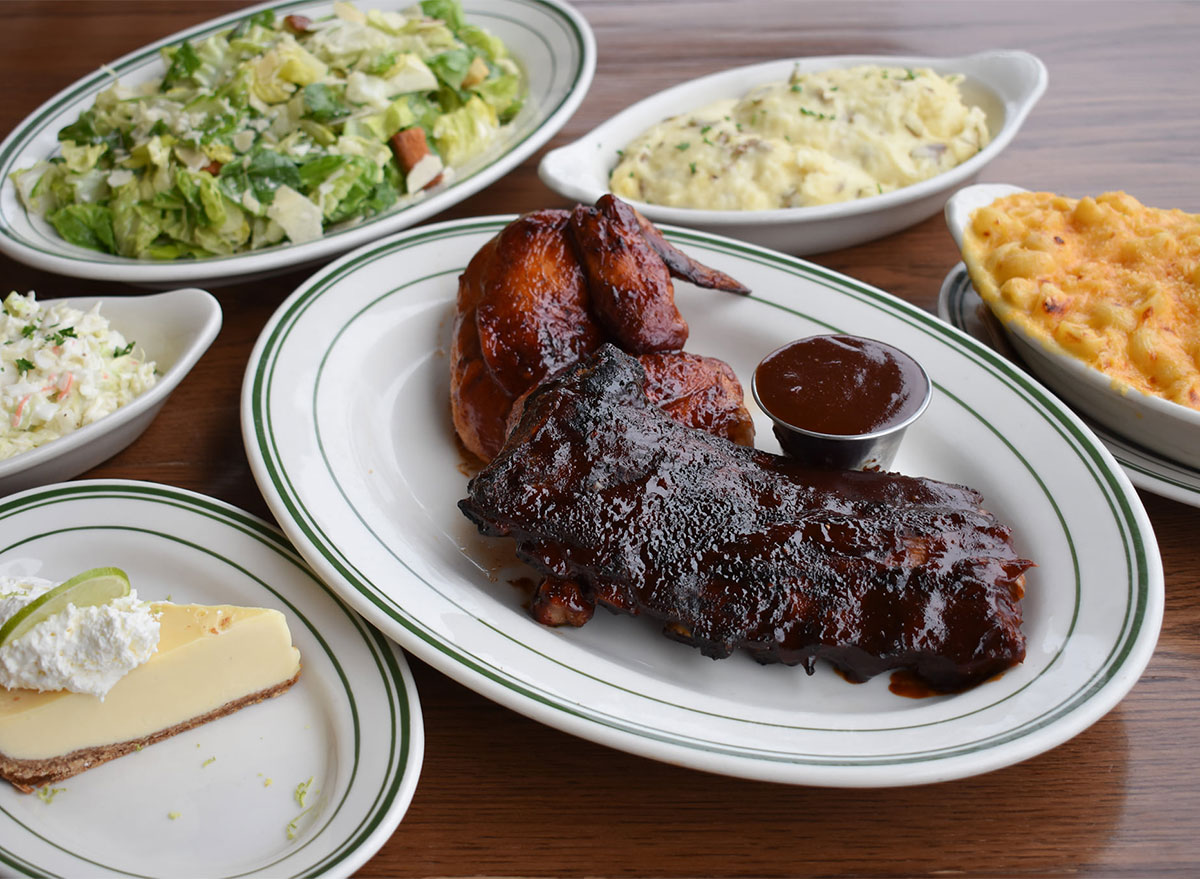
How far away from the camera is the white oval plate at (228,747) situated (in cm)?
190

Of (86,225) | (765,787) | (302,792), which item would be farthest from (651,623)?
(86,225)

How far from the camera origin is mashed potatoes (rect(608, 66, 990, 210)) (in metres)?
3.59

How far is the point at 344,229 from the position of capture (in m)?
3.56

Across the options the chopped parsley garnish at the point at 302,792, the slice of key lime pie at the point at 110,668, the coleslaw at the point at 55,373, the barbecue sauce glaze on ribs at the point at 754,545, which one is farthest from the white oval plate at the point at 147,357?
the chopped parsley garnish at the point at 302,792

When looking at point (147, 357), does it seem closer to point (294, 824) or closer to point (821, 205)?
point (294, 824)

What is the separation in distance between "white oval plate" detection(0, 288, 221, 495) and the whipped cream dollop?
681 millimetres

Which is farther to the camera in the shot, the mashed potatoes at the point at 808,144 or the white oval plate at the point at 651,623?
the mashed potatoes at the point at 808,144

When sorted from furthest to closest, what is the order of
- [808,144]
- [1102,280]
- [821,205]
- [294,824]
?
[808,144], [821,205], [1102,280], [294,824]

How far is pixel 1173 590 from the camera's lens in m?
2.46

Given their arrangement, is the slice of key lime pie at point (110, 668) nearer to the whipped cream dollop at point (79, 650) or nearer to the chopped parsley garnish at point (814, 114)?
the whipped cream dollop at point (79, 650)

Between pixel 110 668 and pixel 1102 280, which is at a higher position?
pixel 1102 280

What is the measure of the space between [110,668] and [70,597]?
0.59 feet

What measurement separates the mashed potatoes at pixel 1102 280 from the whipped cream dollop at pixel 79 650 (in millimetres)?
2539

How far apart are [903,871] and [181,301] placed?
2649mm
